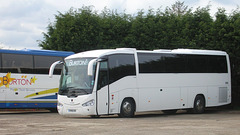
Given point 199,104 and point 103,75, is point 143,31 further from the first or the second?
point 103,75

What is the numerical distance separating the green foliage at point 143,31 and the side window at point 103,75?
1109 centimetres

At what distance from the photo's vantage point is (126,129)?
13.8 m

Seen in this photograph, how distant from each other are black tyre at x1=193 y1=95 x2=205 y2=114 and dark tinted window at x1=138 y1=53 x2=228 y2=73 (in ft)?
5.12

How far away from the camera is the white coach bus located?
62.7 feet

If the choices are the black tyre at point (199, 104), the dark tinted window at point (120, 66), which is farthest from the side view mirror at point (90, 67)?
the black tyre at point (199, 104)

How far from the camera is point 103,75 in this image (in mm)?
19344

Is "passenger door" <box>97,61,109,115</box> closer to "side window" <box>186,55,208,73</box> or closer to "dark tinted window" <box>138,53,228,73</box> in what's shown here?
"dark tinted window" <box>138,53,228,73</box>

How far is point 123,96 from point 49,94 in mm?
6653

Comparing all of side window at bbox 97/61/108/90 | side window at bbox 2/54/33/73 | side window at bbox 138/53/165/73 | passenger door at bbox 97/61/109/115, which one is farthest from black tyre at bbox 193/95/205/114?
side window at bbox 2/54/33/73

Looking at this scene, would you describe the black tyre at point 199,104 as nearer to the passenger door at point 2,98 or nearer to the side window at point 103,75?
the side window at point 103,75

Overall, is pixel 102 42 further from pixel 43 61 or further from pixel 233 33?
pixel 233 33

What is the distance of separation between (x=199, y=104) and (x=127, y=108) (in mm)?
6112

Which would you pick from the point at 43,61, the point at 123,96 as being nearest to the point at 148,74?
the point at 123,96

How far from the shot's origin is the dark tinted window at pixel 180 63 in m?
21.6
